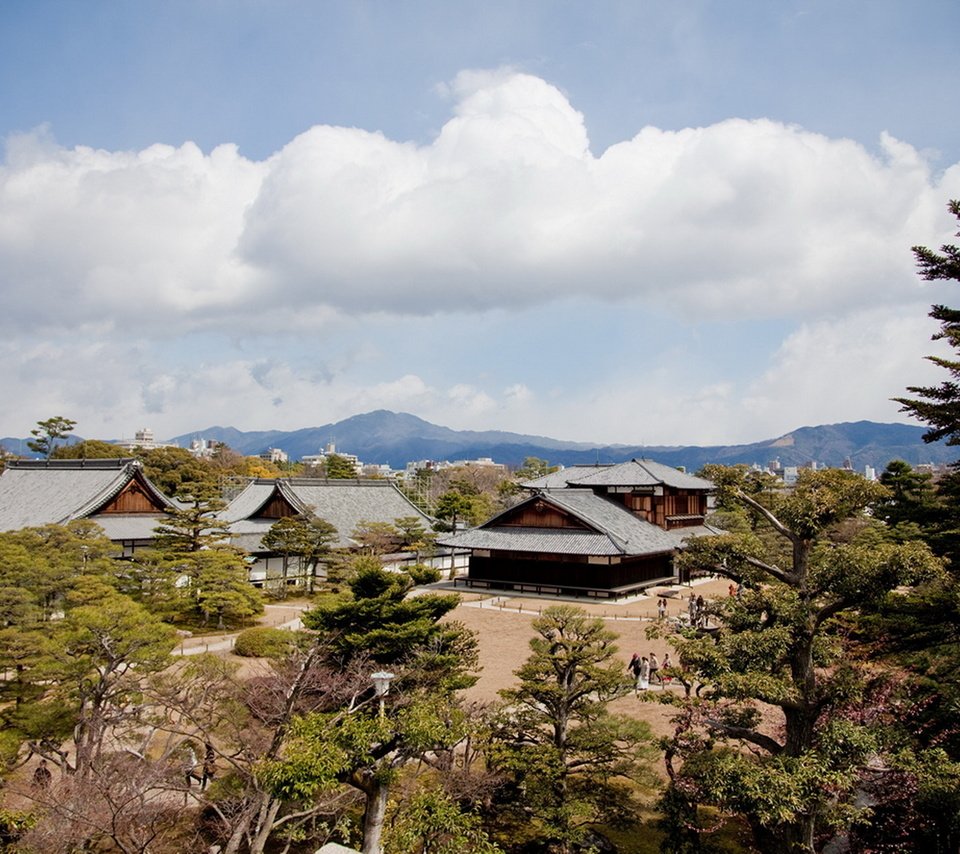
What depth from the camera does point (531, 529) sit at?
40219mm

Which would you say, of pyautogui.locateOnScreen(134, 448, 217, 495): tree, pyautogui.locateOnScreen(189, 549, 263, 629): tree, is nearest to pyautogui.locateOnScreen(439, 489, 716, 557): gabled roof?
pyautogui.locateOnScreen(189, 549, 263, 629): tree

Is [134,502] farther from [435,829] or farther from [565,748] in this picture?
[435,829]

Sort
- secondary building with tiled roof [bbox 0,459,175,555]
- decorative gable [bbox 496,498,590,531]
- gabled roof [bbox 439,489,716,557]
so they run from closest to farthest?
1. secondary building with tiled roof [bbox 0,459,175,555]
2. gabled roof [bbox 439,489,716,557]
3. decorative gable [bbox 496,498,590,531]

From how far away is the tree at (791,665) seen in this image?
32.1 ft

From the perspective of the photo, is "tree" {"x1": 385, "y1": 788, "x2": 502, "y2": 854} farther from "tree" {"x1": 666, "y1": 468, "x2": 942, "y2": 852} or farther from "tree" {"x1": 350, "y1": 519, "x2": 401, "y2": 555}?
"tree" {"x1": 350, "y1": 519, "x2": 401, "y2": 555}

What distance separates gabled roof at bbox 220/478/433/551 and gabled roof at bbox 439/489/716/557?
840 centimetres

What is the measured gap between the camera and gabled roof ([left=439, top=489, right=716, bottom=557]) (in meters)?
36.9

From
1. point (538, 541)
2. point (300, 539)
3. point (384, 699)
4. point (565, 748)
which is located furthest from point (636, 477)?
point (384, 699)

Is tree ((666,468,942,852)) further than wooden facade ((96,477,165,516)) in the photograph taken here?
No

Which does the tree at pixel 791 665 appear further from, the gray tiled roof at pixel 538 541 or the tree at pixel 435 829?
the gray tiled roof at pixel 538 541

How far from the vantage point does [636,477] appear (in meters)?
45.4

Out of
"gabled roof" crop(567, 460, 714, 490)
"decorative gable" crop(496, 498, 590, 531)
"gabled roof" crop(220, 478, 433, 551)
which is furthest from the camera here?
"gabled roof" crop(567, 460, 714, 490)

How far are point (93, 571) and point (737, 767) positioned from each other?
21165mm

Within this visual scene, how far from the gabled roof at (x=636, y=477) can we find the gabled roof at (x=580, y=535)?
2510 mm
